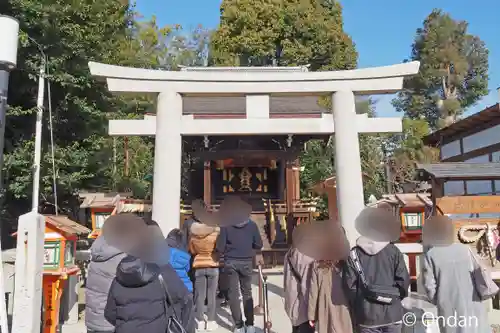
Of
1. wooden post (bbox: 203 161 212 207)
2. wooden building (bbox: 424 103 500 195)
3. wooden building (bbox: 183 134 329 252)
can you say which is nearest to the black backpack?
wooden building (bbox: 183 134 329 252)

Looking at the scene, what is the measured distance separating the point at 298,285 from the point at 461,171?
4195 millimetres

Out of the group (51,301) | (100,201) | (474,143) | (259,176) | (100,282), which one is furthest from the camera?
(474,143)

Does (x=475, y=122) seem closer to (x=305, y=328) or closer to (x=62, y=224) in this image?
(x=305, y=328)

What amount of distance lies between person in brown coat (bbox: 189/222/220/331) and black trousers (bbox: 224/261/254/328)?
0.30 metres

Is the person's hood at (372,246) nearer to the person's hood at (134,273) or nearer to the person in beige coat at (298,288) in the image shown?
the person in beige coat at (298,288)

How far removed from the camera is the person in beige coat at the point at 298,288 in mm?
3582

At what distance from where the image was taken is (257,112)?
7.11 meters

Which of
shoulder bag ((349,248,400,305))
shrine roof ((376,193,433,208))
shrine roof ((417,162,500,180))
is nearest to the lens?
shoulder bag ((349,248,400,305))

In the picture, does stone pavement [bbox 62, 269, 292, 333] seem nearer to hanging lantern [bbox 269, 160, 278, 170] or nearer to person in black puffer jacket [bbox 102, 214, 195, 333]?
person in black puffer jacket [bbox 102, 214, 195, 333]

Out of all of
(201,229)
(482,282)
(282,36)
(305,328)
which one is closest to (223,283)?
(201,229)

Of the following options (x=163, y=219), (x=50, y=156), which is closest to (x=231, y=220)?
(x=163, y=219)

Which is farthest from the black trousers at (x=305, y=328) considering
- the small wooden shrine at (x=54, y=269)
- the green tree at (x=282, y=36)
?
the green tree at (x=282, y=36)

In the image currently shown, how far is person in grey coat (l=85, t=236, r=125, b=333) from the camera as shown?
3412 millimetres

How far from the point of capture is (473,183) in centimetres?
1254
